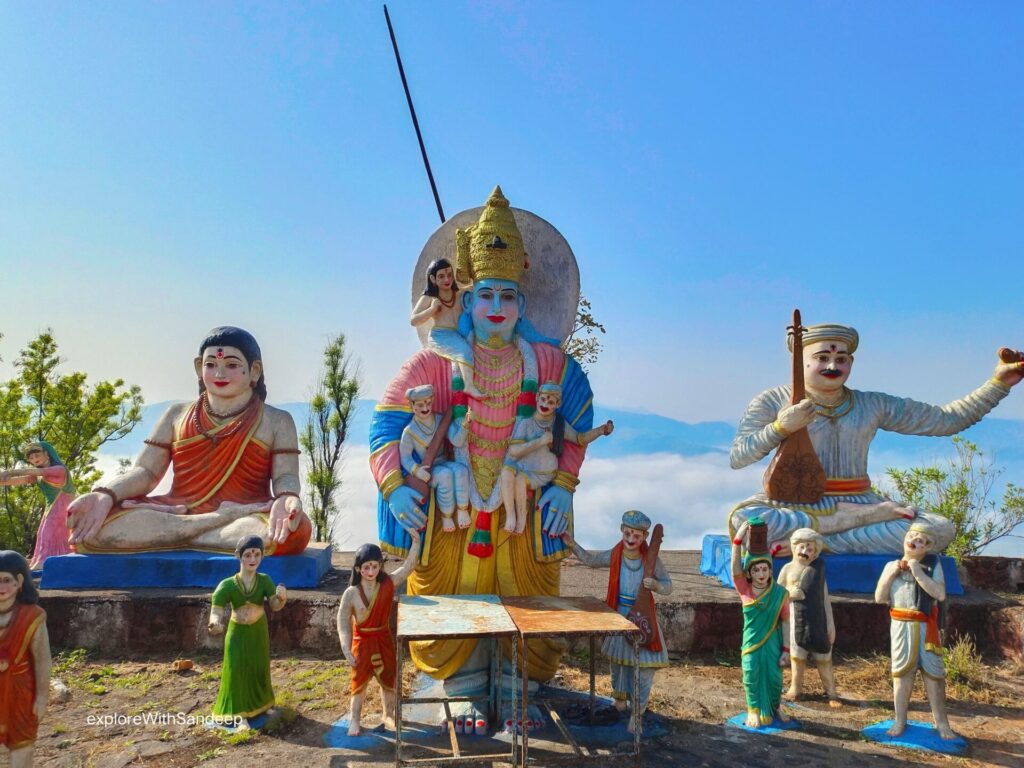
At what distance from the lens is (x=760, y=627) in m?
4.76

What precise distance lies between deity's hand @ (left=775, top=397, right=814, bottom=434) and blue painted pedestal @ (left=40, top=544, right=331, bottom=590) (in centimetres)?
436

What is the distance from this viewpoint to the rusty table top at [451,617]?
12.1 ft

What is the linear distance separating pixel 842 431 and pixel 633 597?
3672 mm

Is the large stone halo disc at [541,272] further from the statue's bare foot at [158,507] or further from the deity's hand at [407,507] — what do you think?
the statue's bare foot at [158,507]

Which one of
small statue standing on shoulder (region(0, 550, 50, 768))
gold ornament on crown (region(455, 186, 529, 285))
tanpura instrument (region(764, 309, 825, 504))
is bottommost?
small statue standing on shoulder (region(0, 550, 50, 768))

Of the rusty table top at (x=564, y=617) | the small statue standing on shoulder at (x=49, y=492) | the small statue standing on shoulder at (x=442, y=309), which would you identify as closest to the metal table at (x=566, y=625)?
the rusty table top at (x=564, y=617)

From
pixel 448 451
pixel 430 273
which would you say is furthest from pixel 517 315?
pixel 448 451

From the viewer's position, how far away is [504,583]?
192 inches

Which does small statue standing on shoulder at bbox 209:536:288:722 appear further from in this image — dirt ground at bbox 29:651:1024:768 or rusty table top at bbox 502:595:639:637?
rusty table top at bbox 502:595:639:637

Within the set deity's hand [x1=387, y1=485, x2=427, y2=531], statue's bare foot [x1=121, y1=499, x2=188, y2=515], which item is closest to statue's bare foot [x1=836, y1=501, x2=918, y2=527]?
deity's hand [x1=387, y1=485, x2=427, y2=531]

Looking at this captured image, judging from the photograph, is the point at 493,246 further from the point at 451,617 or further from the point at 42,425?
the point at 42,425

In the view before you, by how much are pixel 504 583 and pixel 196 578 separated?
337 centimetres

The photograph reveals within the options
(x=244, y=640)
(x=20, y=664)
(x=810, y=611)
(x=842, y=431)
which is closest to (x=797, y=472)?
(x=842, y=431)

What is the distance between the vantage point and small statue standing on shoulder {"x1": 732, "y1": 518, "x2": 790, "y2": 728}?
4.72 m
